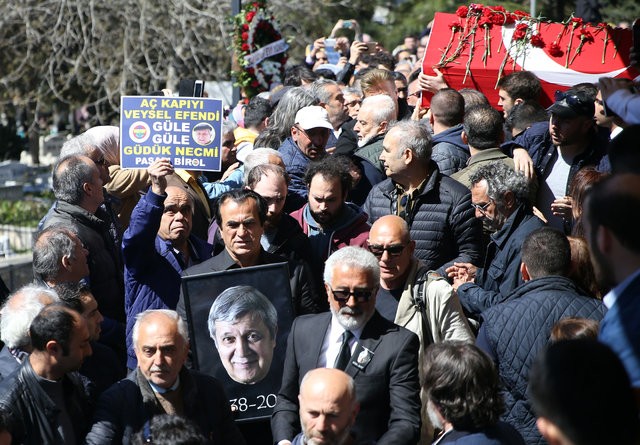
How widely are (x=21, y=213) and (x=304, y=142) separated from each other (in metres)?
11.3

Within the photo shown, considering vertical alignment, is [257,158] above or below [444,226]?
above

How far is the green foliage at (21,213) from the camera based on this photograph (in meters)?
17.5

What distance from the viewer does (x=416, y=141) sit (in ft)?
21.7

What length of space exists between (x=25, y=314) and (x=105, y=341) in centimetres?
119

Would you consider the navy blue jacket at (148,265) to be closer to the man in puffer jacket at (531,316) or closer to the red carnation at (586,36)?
the man in puffer jacket at (531,316)

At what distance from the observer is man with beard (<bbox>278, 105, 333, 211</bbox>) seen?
7547 mm

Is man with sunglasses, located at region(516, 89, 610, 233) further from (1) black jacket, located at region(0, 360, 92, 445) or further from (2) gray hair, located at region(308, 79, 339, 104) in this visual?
(1) black jacket, located at region(0, 360, 92, 445)

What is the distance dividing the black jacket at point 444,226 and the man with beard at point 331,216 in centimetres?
36

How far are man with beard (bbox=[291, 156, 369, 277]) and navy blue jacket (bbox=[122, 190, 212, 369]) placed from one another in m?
0.81

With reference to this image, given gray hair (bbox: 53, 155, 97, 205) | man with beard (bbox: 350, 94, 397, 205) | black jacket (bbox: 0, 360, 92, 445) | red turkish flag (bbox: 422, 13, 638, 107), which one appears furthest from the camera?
red turkish flag (bbox: 422, 13, 638, 107)

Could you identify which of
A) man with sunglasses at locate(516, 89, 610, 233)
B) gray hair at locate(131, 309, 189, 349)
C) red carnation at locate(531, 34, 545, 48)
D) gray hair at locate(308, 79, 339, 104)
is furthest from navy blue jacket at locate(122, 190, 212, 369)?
red carnation at locate(531, 34, 545, 48)

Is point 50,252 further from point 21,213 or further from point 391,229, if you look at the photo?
point 21,213

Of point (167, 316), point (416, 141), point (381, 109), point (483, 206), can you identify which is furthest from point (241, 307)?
point (381, 109)

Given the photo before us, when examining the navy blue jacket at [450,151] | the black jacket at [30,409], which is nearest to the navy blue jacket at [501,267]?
the navy blue jacket at [450,151]
